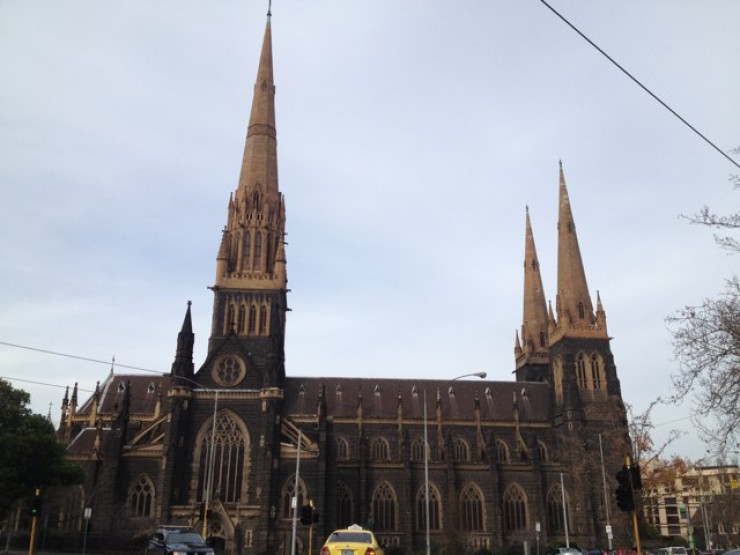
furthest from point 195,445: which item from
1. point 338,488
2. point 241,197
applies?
point 241,197

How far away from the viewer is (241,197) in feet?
197

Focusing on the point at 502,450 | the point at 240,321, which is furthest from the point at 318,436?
the point at 502,450

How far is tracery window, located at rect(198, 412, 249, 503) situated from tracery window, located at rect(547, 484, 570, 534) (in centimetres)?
2699

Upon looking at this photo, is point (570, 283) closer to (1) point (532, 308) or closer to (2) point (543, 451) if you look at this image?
(1) point (532, 308)

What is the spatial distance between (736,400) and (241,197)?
49.7m

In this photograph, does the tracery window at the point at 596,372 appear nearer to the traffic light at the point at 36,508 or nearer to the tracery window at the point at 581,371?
the tracery window at the point at 581,371

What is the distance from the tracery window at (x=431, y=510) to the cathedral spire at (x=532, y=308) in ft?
72.4

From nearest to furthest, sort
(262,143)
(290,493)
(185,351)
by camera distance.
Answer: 1. (290,493)
2. (185,351)
3. (262,143)

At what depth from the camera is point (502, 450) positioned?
62.6m

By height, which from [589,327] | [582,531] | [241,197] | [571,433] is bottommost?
[582,531]

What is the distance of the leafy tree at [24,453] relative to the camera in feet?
120

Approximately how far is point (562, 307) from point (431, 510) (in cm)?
2302

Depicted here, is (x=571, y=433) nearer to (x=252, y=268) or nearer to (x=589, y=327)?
(x=589, y=327)

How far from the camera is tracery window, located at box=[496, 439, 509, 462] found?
203 feet
